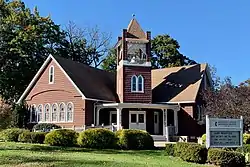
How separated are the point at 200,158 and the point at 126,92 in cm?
1649

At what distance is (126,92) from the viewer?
101 ft

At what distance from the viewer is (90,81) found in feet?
103

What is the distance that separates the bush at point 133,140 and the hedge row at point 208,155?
162 inches

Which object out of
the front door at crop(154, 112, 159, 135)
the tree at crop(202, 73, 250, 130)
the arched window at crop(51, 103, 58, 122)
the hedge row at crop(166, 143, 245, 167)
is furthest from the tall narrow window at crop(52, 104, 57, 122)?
the hedge row at crop(166, 143, 245, 167)

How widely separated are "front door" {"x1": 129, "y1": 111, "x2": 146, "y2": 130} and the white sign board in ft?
50.4

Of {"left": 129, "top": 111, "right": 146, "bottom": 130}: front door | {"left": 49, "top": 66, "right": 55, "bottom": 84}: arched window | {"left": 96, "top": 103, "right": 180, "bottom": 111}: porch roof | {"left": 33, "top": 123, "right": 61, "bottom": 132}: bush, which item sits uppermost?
{"left": 49, "top": 66, "right": 55, "bottom": 84}: arched window

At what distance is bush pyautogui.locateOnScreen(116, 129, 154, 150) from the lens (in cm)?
2053

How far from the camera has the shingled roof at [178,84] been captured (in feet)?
103

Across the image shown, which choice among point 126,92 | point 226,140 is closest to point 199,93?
point 126,92

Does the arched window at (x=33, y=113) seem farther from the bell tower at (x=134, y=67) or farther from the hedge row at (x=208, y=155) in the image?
the hedge row at (x=208, y=155)

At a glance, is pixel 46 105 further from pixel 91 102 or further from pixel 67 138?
pixel 67 138

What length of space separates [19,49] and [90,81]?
1073 cm

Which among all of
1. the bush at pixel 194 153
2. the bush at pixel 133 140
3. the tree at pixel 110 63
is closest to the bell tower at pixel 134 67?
the bush at pixel 133 140

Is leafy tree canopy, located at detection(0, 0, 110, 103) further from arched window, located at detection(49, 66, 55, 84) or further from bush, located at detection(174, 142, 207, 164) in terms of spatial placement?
bush, located at detection(174, 142, 207, 164)
